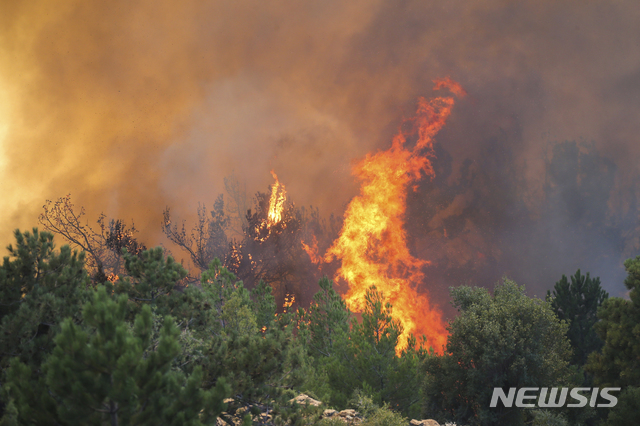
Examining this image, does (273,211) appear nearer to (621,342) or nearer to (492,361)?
(492,361)

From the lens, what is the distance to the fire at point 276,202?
5163 centimetres

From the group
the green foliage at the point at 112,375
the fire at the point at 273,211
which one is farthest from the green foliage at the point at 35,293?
the fire at the point at 273,211

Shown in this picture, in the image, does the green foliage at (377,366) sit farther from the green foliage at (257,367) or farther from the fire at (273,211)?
the fire at (273,211)

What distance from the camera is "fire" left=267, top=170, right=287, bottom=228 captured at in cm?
5163

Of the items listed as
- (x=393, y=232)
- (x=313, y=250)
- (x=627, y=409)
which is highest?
(x=393, y=232)

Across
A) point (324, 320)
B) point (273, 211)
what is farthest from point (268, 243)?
point (324, 320)

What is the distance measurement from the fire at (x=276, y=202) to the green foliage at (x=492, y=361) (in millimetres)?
29804

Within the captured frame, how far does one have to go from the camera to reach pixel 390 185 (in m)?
50.0

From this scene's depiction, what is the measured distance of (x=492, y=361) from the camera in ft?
76.0

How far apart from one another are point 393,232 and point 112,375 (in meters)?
42.4

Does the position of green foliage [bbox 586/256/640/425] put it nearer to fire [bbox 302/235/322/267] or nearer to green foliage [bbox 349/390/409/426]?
green foliage [bbox 349/390/409/426]

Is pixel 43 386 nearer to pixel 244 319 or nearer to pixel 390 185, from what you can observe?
pixel 244 319

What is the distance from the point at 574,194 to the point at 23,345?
5605cm

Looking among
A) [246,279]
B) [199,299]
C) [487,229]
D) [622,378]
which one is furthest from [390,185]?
[199,299]
